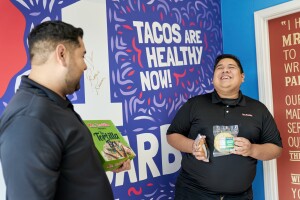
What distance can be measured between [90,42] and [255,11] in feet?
4.39

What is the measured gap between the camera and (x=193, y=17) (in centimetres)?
254

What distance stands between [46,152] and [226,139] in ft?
3.54

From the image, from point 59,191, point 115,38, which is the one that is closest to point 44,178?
point 59,191

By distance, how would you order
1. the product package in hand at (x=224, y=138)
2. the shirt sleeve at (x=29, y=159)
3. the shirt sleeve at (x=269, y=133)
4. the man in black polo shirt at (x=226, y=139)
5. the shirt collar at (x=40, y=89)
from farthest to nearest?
the shirt sleeve at (x=269, y=133)
the man in black polo shirt at (x=226, y=139)
the product package in hand at (x=224, y=138)
the shirt collar at (x=40, y=89)
the shirt sleeve at (x=29, y=159)

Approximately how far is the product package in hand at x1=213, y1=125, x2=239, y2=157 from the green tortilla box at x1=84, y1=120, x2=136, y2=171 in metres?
0.54

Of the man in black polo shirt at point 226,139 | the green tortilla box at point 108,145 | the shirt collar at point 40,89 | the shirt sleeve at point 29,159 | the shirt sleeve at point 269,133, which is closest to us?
the shirt sleeve at point 29,159

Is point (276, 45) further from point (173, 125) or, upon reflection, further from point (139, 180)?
point (139, 180)

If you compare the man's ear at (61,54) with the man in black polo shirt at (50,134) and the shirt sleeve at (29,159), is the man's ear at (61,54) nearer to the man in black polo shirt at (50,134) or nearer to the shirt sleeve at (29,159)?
the man in black polo shirt at (50,134)

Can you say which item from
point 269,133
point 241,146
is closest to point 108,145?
point 241,146

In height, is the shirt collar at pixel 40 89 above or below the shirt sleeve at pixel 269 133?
above

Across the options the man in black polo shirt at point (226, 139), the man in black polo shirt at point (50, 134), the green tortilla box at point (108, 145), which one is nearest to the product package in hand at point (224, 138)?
the man in black polo shirt at point (226, 139)

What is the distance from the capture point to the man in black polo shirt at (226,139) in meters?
1.80

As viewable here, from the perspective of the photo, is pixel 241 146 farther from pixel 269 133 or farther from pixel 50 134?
pixel 50 134

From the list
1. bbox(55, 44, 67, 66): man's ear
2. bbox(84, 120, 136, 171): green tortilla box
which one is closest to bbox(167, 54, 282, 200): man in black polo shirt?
bbox(84, 120, 136, 171): green tortilla box
